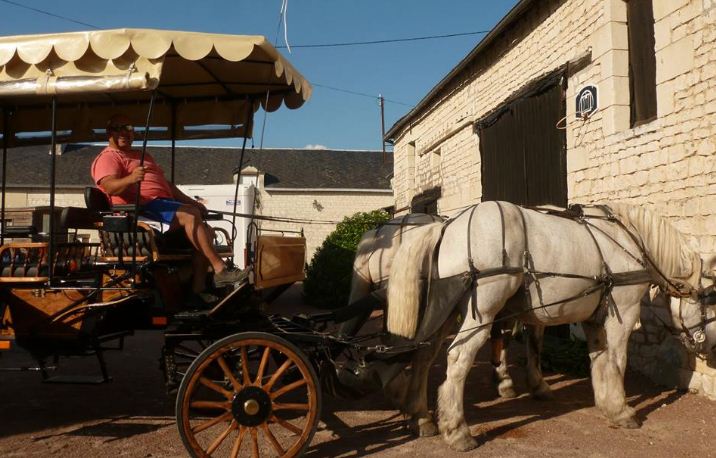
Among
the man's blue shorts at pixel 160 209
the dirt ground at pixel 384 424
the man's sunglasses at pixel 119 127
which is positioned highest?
the man's sunglasses at pixel 119 127

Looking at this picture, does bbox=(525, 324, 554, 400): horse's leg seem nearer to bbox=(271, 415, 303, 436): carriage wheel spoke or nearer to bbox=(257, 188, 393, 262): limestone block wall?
bbox=(271, 415, 303, 436): carriage wheel spoke

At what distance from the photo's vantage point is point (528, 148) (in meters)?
8.42

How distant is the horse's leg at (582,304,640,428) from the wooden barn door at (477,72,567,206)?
3.31m

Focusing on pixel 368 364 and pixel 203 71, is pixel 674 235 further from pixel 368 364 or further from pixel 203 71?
pixel 203 71

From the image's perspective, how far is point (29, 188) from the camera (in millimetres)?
23156

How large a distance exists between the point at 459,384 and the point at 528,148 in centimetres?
524

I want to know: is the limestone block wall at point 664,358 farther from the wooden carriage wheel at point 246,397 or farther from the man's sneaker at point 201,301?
the man's sneaker at point 201,301

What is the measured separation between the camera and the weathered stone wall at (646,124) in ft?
16.9

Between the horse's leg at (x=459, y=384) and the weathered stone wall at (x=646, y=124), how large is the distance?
2.53 meters

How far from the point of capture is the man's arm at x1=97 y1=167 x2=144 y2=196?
3.76 metres

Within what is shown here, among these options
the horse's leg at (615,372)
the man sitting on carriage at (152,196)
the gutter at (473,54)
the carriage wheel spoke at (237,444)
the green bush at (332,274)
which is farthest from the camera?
the green bush at (332,274)

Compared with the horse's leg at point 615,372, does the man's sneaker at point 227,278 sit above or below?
above

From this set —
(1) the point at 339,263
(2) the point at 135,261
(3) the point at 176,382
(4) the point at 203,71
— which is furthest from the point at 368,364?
(1) the point at 339,263

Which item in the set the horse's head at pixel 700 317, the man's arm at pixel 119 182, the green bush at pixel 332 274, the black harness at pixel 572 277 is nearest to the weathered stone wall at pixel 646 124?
the horse's head at pixel 700 317
